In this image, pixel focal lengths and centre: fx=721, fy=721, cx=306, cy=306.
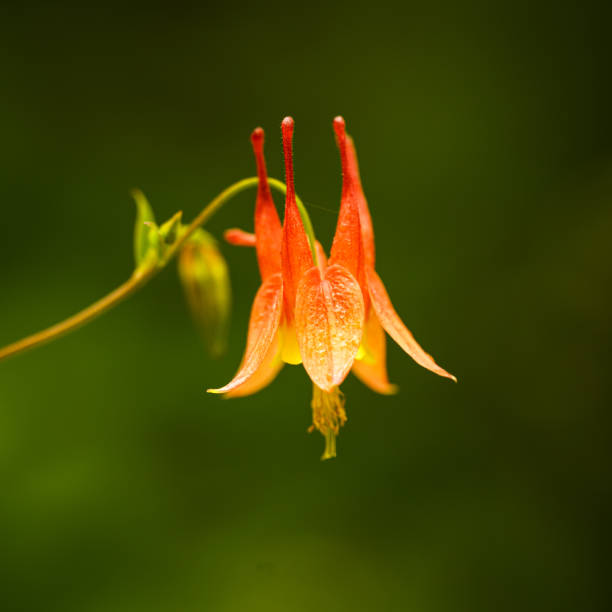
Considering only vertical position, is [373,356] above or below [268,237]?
below

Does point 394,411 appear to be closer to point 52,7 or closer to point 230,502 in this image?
point 230,502

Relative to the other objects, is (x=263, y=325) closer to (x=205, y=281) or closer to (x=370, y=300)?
(x=370, y=300)

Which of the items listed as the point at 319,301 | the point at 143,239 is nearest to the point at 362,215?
the point at 319,301

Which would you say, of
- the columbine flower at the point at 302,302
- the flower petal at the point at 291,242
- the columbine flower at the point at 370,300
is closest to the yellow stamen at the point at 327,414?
the columbine flower at the point at 302,302

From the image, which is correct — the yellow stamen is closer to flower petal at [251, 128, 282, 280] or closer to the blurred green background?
flower petal at [251, 128, 282, 280]

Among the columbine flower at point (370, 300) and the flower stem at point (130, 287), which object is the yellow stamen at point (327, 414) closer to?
the columbine flower at point (370, 300)
